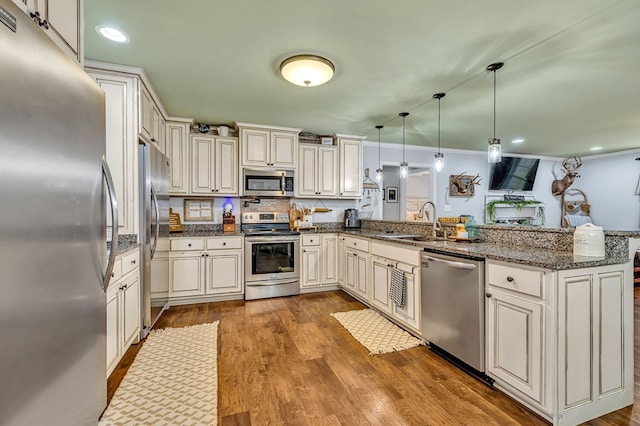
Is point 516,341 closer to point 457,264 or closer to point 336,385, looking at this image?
point 457,264

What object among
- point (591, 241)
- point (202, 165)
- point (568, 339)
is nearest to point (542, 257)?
point (591, 241)

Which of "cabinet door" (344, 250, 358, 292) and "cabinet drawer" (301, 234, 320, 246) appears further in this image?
"cabinet drawer" (301, 234, 320, 246)

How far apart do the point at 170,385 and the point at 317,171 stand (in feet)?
10.8

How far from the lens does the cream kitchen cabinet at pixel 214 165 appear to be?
3.92 m

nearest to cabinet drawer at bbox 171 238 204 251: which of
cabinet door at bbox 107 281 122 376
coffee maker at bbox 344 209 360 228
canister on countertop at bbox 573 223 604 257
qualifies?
cabinet door at bbox 107 281 122 376

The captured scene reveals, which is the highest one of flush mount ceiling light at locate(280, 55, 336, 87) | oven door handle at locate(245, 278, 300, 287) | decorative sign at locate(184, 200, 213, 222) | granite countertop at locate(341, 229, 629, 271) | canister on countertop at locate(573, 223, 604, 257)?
flush mount ceiling light at locate(280, 55, 336, 87)

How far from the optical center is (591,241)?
173cm

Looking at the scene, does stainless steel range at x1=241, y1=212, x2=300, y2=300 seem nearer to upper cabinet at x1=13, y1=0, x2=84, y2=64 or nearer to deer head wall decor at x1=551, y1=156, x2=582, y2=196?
upper cabinet at x1=13, y1=0, x2=84, y2=64

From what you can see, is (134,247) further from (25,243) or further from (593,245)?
(593,245)

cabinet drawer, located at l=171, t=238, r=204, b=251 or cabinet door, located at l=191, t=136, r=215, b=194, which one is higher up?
cabinet door, located at l=191, t=136, r=215, b=194

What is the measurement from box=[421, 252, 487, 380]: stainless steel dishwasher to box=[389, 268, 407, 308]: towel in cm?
26

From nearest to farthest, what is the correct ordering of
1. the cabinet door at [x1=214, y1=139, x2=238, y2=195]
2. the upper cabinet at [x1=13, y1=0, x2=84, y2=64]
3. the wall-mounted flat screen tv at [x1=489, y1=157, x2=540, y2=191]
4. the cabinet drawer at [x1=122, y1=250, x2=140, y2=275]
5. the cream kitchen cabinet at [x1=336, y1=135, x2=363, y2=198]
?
the upper cabinet at [x1=13, y1=0, x2=84, y2=64] < the cabinet drawer at [x1=122, y1=250, x2=140, y2=275] < the cabinet door at [x1=214, y1=139, x2=238, y2=195] < the cream kitchen cabinet at [x1=336, y1=135, x2=363, y2=198] < the wall-mounted flat screen tv at [x1=489, y1=157, x2=540, y2=191]

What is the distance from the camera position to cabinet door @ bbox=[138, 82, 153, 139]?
258cm

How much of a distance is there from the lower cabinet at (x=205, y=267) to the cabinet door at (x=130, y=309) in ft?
3.25
